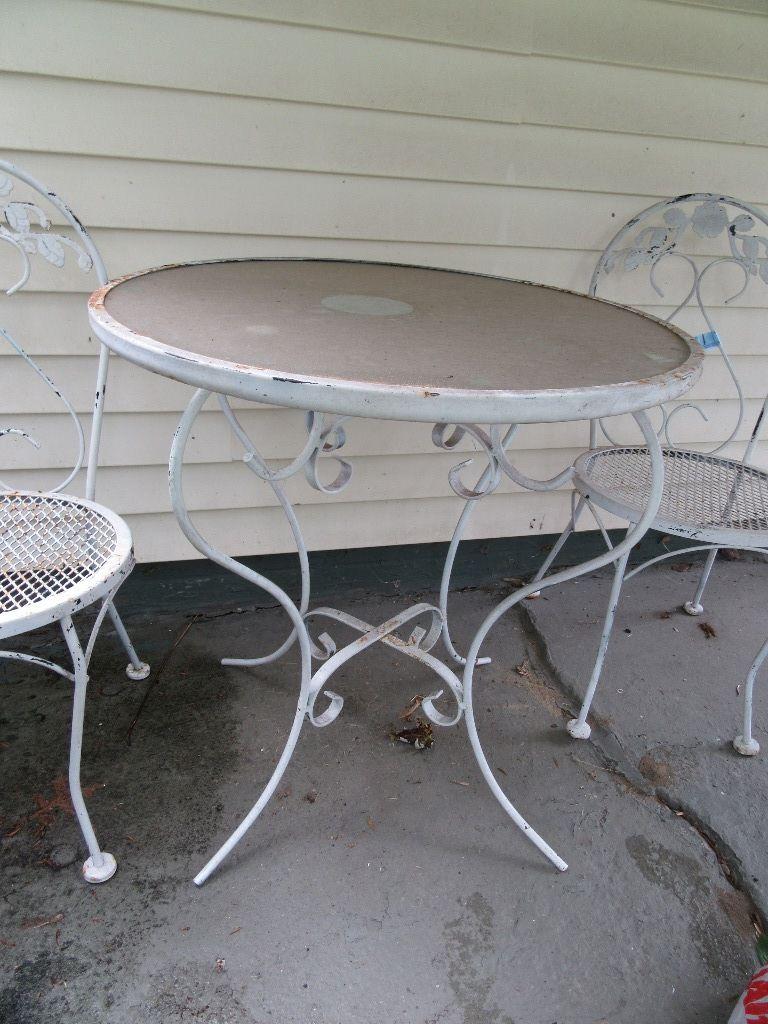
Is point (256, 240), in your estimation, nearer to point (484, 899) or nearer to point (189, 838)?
point (189, 838)

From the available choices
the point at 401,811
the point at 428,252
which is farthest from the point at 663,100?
the point at 401,811

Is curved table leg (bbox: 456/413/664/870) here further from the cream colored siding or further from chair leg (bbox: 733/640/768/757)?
the cream colored siding

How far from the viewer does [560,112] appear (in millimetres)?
1762

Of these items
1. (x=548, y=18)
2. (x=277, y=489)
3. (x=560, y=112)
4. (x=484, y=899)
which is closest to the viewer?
(x=484, y=899)

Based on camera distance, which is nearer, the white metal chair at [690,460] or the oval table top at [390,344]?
the oval table top at [390,344]

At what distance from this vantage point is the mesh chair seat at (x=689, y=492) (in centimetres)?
152

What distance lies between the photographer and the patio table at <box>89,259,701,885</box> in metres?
0.83

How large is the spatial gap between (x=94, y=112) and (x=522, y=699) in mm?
1871

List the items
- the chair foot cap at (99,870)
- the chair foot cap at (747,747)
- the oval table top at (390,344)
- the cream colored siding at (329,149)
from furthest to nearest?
the chair foot cap at (747,747) < the cream colored siding at (329,149) < the chair foot cap at (99,870) < the oval table top at (390,344)

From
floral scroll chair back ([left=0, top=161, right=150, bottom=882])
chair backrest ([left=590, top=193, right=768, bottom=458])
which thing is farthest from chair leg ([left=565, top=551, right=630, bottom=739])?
floral scroll chair back ([left=0, top=161, right=150, bottom=882])

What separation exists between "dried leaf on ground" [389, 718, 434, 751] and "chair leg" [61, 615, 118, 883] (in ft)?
2.36

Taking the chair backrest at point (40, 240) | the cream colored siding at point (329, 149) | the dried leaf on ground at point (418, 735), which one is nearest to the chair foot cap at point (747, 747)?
the dried leaf on ground at point (418, 735)

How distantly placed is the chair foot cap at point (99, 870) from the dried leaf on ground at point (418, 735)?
2.33 feet

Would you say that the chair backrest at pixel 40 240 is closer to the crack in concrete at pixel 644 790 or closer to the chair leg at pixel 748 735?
the crack in concrete at pixel 644 790
